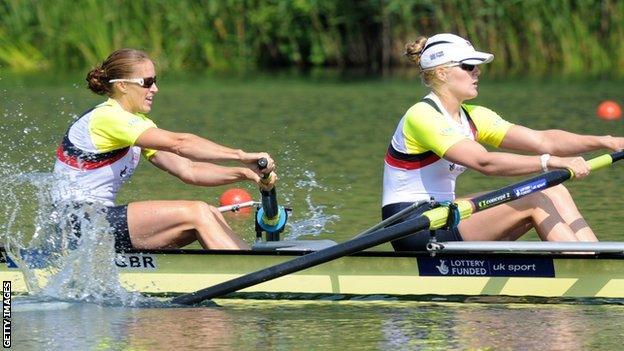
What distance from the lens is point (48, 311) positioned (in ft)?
26.0

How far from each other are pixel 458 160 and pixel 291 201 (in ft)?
13.5

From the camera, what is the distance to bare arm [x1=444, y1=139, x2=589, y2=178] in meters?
7.91

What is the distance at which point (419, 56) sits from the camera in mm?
8320

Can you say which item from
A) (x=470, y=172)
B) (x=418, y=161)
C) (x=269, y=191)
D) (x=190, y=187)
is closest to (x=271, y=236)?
(x=269, y=191)

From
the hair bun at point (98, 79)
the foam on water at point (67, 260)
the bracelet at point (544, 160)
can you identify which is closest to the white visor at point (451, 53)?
the bracelet at point (544, 160)

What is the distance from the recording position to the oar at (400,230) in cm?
774

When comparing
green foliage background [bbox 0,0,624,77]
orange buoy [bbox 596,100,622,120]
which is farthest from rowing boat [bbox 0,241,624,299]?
green foliage background [bbox 0,0,624,77]

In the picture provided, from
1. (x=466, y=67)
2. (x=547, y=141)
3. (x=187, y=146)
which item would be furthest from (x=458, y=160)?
(x=187, y=146)

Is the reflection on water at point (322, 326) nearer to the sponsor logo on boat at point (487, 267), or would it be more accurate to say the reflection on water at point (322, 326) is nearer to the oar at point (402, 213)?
the sponsor logo on boat at point (487, 267)

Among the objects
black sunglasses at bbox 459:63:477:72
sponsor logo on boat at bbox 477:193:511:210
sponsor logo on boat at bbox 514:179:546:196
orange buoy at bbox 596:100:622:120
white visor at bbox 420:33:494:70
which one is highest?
orange buoy at bbox 596:100:622:120

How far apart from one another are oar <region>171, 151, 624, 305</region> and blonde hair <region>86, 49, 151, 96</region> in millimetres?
1328

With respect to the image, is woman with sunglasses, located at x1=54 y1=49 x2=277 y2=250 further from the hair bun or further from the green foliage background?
the green foliage background

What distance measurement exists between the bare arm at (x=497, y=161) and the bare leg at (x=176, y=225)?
133 centimetres

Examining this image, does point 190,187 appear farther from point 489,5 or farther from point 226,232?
point 489,5
